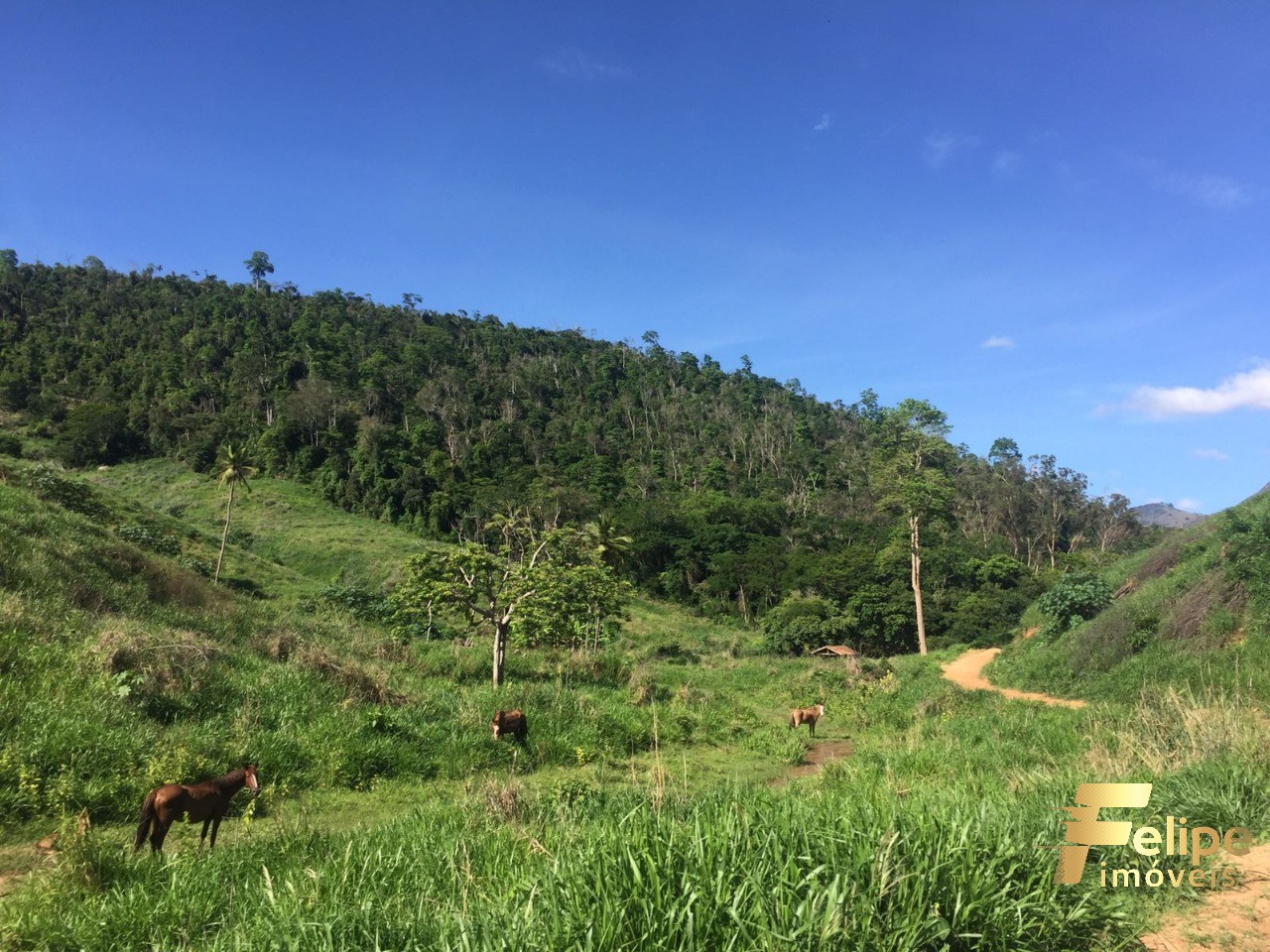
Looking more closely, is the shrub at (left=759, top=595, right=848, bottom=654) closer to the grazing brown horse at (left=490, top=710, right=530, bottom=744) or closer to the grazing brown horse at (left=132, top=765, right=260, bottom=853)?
the grazing brown horse at (left=490, top=710, right=530, bottom=744)

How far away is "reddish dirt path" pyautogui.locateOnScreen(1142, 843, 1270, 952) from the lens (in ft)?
10.9

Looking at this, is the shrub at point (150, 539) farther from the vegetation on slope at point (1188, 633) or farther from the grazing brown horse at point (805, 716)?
the vegetation on slope at point (1188, 633)

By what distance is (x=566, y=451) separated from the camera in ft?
266

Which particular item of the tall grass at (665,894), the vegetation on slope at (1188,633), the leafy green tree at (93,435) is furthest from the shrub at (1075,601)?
the leafy green tree at (93,435)

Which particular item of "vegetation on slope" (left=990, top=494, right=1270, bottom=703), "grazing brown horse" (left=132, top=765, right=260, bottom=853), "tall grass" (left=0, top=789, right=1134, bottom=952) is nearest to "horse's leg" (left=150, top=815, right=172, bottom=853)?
"grazing brown horse" (left=132, top=765, right=260, bottom=853)

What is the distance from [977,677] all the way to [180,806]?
23.9m

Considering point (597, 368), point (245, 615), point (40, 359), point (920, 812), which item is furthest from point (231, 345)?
point (920, 812)

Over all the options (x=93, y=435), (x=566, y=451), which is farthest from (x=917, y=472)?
(x=93, y=435)

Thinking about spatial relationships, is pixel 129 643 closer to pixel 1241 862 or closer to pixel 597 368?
pixel 1241 862

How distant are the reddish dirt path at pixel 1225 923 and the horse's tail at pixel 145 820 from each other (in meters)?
6.99

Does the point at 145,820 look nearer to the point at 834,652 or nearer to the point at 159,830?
the point at 159,830

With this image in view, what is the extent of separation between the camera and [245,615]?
17.2 meters

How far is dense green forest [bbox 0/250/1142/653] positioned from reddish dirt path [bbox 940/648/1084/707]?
1399cm

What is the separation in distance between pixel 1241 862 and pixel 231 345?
10142 centimetres
